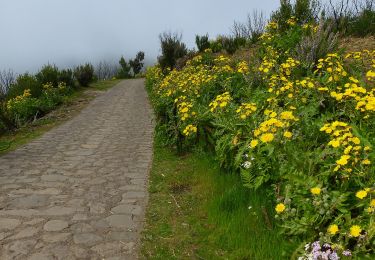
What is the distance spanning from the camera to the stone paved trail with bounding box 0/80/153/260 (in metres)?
3.28

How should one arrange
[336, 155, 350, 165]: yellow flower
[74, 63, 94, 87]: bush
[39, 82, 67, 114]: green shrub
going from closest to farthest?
1. [336, 155, 350, 165]: yellow flower
2. [39, 82, 67, 114]: green shrub
3. [74, 63, 94, 87]: bush

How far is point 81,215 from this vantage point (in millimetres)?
3885

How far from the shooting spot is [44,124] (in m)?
9.52

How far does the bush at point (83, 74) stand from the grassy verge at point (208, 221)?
14016 mm

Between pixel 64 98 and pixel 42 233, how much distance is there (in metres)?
10.7

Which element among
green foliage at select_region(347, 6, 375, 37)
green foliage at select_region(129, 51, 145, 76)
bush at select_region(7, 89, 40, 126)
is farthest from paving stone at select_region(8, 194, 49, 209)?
green foliage at select_region(129, 51, 145, 76)

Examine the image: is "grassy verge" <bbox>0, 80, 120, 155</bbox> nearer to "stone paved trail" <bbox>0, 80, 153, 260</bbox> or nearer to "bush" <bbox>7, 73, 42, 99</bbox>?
"stone paved trail" <bbox>0, 80, 153, 260</bbox>

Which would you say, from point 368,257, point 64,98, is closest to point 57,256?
point 368,257

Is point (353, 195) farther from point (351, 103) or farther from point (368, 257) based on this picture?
point (351, 103)

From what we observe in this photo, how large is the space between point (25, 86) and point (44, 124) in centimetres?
534

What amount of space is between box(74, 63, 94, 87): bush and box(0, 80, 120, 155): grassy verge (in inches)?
131

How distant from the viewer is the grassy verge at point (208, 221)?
122 inches

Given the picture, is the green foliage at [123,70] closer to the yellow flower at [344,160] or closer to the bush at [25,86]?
the bush at [25,86]

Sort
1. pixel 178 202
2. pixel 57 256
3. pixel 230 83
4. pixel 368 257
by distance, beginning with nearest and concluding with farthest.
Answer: pixel 368 257 → pixel 57 256 → pixel 178 202 → pixel 230 83
